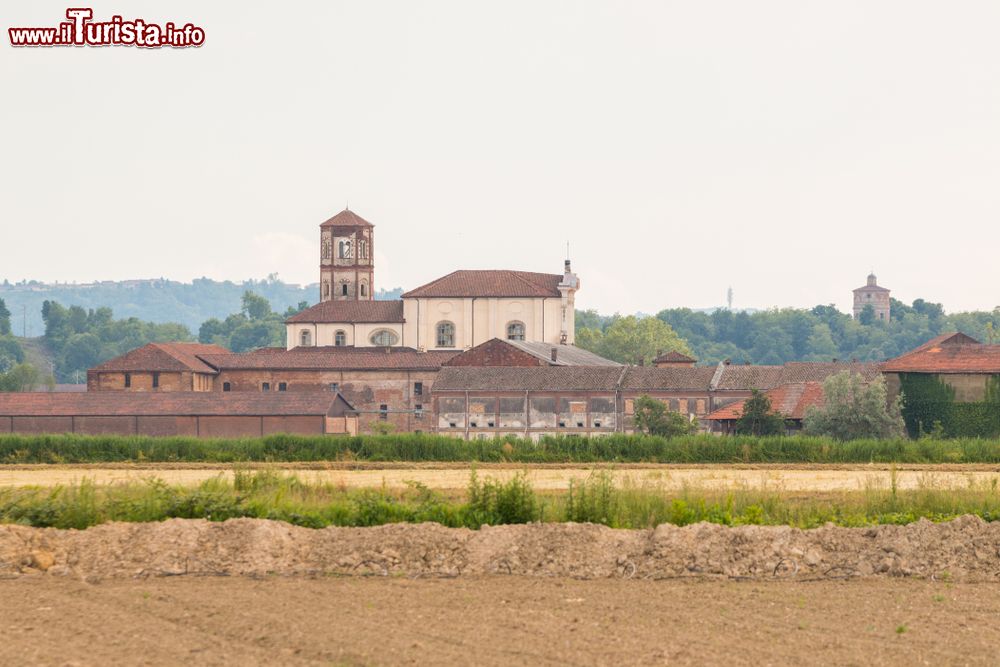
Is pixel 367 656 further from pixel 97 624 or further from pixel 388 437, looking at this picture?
pixel 388 437

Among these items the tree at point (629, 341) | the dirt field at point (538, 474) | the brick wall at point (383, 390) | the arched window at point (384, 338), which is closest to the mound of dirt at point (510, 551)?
the dirt field at point (538, 474)

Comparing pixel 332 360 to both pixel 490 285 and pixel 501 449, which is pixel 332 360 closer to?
pixel 490 285

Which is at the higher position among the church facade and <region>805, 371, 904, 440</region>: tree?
the church facade

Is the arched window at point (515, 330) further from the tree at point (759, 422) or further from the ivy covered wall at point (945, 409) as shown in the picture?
the ivy covered wall at point (945, 409)

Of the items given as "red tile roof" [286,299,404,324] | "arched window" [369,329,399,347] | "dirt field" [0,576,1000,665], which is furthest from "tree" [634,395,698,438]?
"dirt field" [0,576,1000,665]

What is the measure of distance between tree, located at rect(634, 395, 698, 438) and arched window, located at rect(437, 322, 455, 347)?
29716 mm

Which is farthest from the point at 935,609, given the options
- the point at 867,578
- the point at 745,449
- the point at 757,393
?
the point at 757,393

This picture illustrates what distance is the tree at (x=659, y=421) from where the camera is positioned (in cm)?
6419

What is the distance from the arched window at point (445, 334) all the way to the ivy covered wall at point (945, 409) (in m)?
39.4

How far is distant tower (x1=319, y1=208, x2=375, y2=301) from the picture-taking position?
10838 cm

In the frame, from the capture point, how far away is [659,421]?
2542 inches

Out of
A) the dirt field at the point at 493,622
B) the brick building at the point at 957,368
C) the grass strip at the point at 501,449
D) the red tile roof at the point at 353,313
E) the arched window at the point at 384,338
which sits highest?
the red tile roof at the point at 353,313

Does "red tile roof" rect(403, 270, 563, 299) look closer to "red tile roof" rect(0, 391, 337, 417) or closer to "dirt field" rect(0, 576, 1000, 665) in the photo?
"red tile roof" rect(0, 391, 337, 417)

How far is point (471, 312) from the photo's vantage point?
96.6 meters
